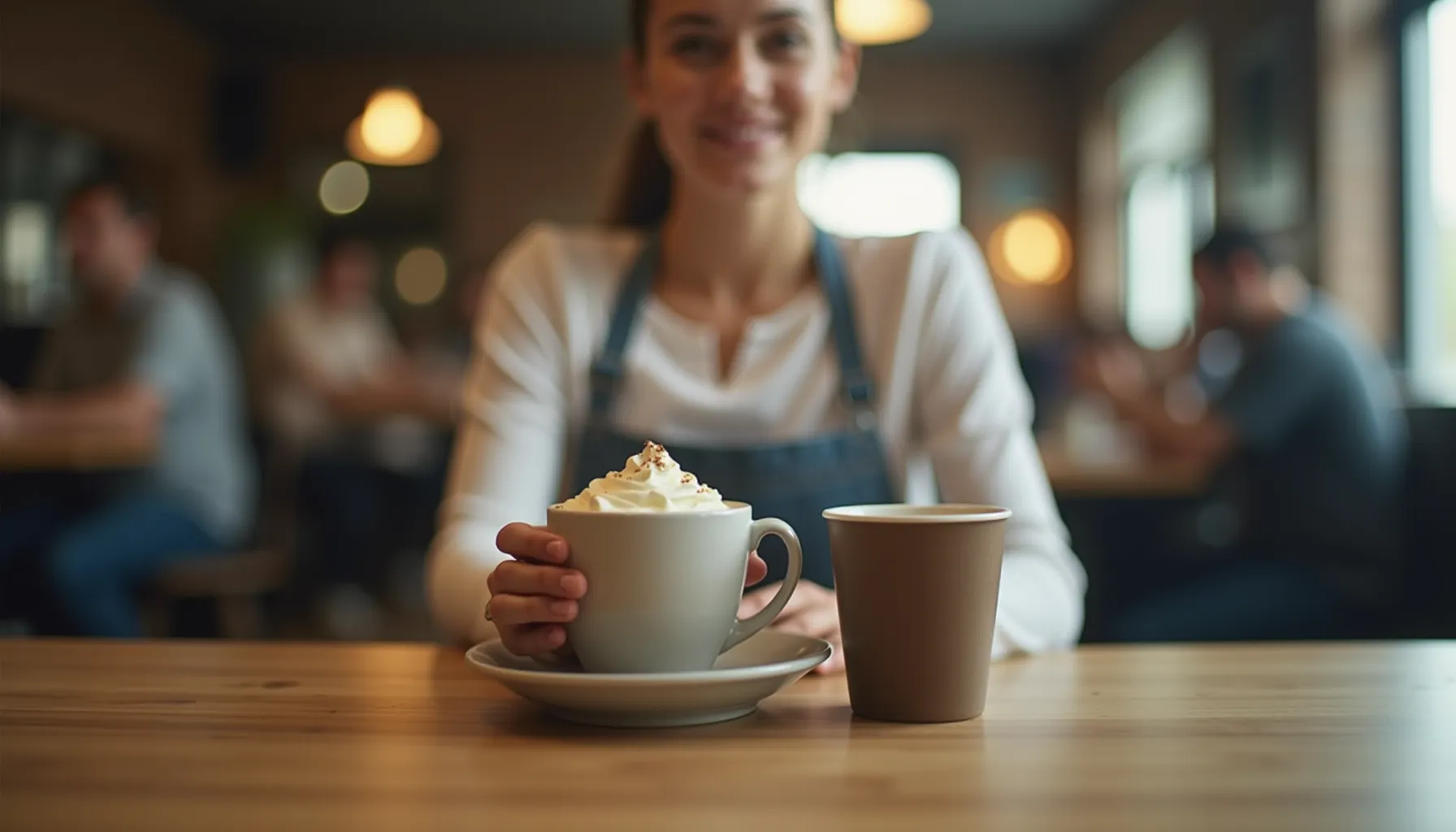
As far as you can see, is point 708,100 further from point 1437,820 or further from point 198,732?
point 1437,820

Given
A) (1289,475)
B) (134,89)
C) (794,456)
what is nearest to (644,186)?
(794,456)

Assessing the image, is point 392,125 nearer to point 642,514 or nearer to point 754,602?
point 754,602

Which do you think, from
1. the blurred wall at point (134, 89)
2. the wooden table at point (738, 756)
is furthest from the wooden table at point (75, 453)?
the blurred wall at point (134, 89)

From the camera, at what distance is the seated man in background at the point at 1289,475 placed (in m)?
2.87

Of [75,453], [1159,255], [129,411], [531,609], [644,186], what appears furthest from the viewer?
[1159,255]

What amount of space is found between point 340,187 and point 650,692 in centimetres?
941

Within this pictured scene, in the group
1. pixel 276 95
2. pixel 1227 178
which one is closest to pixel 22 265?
pixel 276 95

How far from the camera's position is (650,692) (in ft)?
2.49

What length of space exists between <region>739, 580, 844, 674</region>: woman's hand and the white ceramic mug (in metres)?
0.16

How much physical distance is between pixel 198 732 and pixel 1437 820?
643mm

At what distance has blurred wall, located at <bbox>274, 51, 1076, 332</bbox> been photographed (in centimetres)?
946

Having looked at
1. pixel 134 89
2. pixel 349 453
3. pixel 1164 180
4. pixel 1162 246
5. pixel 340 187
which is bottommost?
pixel 349 453

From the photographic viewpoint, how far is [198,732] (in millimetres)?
770

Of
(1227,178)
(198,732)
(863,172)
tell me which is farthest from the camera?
(863,172)
